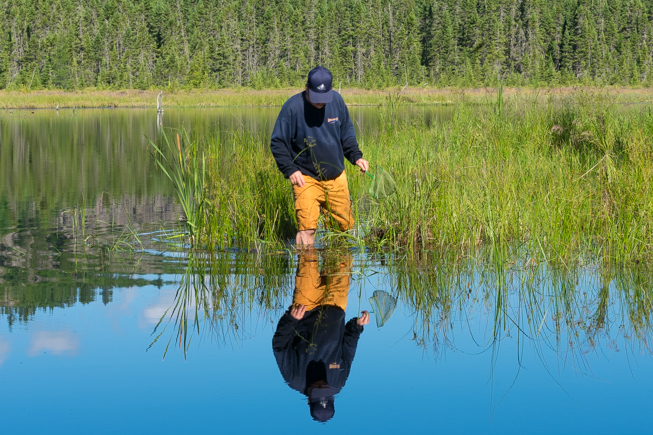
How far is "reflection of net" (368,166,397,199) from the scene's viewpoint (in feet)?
22.5

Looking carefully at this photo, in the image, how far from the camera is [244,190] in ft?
24.5

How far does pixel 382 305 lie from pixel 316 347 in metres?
1.08

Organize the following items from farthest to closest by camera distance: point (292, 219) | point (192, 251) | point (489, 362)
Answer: point (292, 219), point (192, 251), point (489, 362)

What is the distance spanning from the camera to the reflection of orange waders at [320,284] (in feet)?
17.0

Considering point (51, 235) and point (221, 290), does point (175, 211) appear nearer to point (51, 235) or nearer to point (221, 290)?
point (51, 235)

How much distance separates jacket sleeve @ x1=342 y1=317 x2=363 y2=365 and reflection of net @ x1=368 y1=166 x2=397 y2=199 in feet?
7.54

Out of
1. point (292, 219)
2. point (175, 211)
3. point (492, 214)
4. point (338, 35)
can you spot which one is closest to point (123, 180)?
point (175, 211)

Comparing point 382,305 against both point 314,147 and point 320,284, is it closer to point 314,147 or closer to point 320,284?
point 320,284

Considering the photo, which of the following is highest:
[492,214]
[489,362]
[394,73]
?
[394,73]

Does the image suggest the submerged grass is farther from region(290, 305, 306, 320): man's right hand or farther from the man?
region(290, 305, 306, 320): man's right hand

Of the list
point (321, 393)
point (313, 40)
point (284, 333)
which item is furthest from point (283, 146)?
point (313, 40)

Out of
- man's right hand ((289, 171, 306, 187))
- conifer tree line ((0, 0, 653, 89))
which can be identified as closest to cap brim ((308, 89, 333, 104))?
man's right hand ((289, 171, 306, 187))

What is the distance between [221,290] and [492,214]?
8.75ft

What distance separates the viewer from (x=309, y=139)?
6.31m
